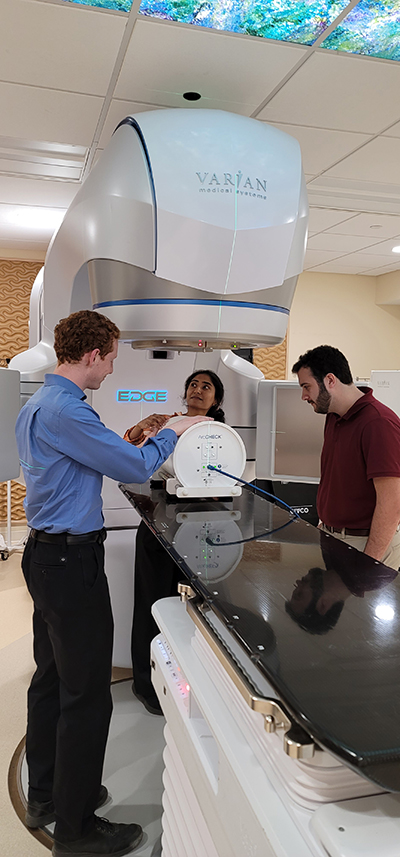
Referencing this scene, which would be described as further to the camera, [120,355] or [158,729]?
[120,355]

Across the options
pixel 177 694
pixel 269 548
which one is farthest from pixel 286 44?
pixel 177 694

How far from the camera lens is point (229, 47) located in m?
1.95

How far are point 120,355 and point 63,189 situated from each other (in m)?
1.67

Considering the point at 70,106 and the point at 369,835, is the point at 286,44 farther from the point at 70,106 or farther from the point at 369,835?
the point at 369,835

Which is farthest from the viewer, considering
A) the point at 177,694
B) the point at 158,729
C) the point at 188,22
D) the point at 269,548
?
the point at 158,729

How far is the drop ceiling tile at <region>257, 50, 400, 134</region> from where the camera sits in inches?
81.0

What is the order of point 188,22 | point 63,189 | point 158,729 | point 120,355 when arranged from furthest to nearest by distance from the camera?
1. point 63,189
2. point 120,355
3. point 158,729
4. point 188,22

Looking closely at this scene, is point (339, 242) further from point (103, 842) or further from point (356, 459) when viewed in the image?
point (103, 842)

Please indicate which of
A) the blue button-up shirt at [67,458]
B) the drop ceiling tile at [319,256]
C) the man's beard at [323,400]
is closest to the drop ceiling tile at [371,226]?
the drop ceiling tile at [319,256]

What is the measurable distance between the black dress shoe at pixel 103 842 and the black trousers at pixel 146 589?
28.5 inches

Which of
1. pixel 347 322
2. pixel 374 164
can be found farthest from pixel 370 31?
pixel 347 322

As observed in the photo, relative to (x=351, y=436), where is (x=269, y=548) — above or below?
below

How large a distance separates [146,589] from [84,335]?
47.5 inches

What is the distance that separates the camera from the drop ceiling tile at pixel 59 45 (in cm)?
179
